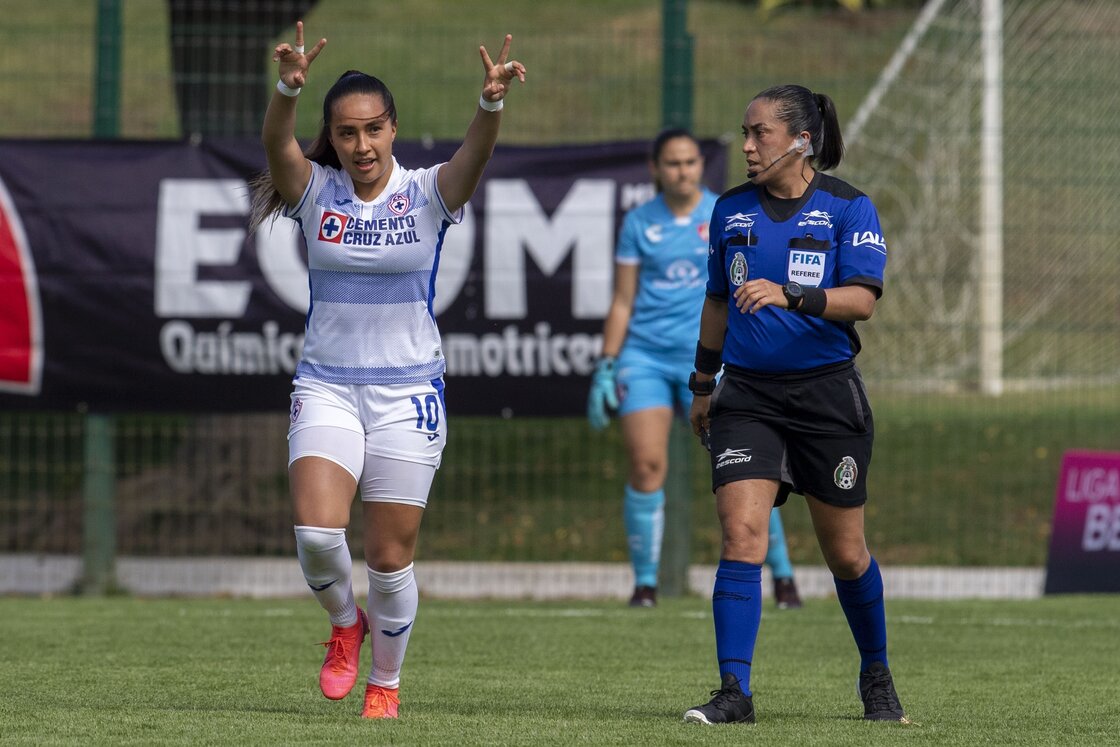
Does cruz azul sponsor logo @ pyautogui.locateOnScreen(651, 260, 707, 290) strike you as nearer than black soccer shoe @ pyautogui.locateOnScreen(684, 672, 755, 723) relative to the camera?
No

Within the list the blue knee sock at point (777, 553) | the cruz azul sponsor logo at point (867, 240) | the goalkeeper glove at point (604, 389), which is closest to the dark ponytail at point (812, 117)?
the cruz azul sponsor logo at point (867, 240)

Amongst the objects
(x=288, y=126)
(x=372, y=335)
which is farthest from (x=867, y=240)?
(x=288, y=126)

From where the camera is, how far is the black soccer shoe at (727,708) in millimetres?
5164

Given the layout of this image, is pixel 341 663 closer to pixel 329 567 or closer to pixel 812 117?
pixel 329 567

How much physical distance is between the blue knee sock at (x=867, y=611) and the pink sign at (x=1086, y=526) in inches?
205

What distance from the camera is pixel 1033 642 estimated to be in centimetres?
805

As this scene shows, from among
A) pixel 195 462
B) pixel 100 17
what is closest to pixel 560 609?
pixel 195 462

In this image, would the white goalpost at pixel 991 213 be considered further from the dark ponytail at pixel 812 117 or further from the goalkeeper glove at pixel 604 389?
the dark ponytail at pixel 812 117

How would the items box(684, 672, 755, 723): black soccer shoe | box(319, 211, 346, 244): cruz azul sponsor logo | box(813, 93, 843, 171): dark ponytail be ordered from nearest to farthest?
box(684, 672, 755, 723): black soccer shoe
box(319, 211, 346, 244): cruz azul sponsor logo
box(813, 93, 843, 171): dark ponytail

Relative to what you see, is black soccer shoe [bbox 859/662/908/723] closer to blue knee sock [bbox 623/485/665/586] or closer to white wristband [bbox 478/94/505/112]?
white wristband [bbox 478/94/505/112]

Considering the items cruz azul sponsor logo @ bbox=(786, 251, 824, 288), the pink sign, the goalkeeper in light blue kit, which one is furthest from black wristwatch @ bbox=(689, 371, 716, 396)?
the pink sign

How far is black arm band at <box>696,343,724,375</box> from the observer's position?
18.6 ft

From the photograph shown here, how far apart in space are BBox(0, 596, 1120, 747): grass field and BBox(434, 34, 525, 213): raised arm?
5.33 feet

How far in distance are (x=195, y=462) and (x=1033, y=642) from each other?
5.67 metres
